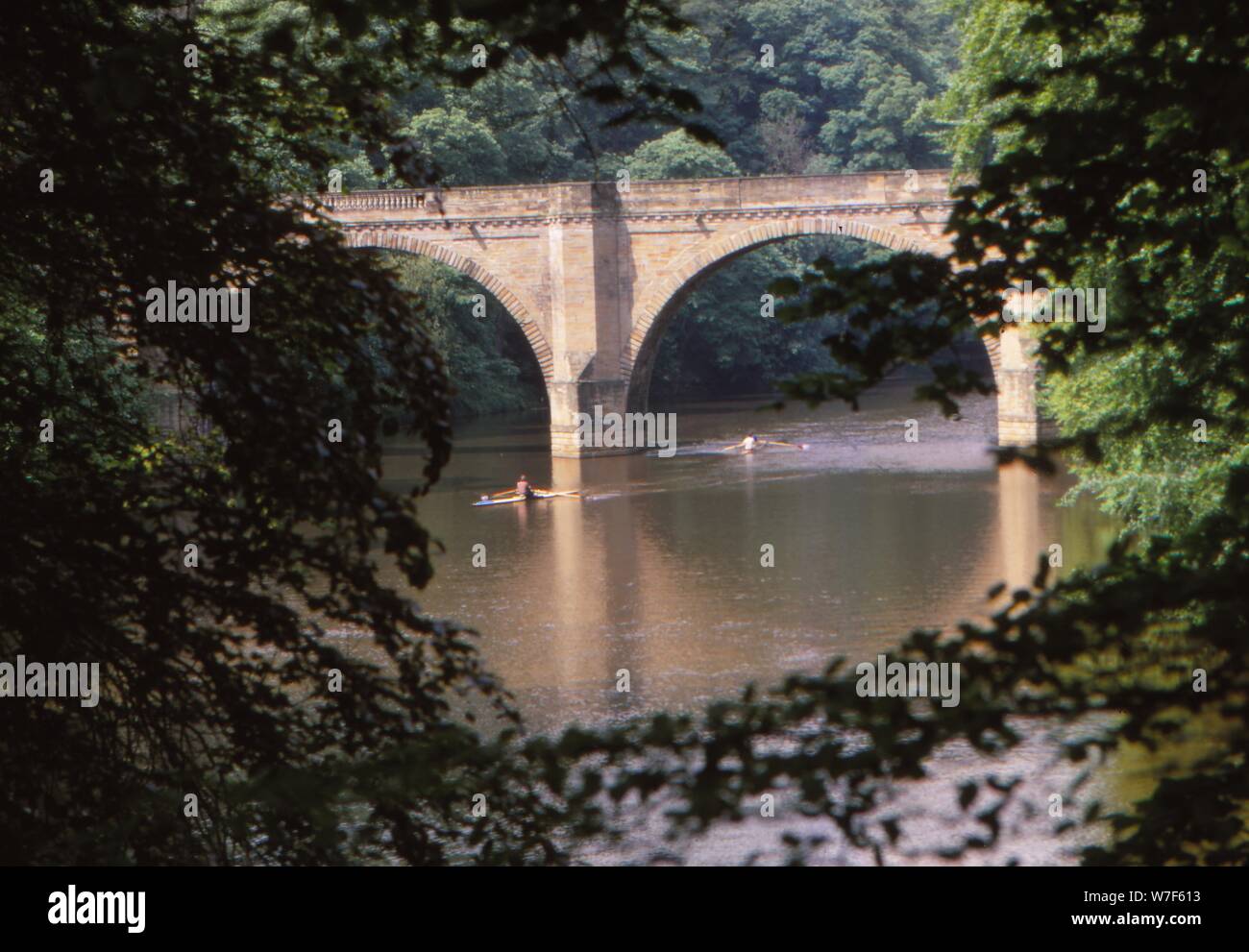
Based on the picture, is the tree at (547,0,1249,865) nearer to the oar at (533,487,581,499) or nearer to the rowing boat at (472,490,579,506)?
the rowing boat at (472,490,579,506)

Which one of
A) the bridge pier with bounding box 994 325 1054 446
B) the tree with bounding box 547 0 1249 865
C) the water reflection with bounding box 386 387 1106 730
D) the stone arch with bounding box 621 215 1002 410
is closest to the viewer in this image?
the tree with bounding box 547 0 1249 865

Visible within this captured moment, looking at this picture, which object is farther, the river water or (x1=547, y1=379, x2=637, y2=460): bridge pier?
(x1=547, y1=379, x2=637, y2=460): bridge pier

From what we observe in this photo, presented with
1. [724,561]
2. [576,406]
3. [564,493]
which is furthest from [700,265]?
[724,561]

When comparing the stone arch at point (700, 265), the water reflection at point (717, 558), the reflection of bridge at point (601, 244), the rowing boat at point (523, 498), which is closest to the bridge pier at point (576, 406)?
the reflection of bridge at point (601, 244)

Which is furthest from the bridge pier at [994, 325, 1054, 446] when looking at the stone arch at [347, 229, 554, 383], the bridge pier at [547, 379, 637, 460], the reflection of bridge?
the stone arch at [347, 229, 554, 383]

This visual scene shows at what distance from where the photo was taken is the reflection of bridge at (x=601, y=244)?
3422 cm

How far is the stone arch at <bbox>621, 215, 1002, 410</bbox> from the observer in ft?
112

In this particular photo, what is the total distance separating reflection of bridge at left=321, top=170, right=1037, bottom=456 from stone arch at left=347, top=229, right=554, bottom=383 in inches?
1.1

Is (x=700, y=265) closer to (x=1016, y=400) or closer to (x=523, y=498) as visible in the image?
(x=1016, y=400)

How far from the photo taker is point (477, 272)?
3616 cm

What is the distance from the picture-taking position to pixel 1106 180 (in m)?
4.16

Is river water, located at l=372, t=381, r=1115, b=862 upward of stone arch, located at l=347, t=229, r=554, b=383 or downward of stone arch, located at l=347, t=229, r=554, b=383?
downward

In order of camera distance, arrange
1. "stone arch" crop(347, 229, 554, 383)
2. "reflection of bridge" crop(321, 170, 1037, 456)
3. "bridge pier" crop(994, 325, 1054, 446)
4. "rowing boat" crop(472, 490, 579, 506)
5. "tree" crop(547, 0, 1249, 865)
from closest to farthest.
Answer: "tree" crop(547, 0, 1249, 865), "rowing boat" crop(472, 490, 579, 506), "bridge pier" crop(994, 325, 1054, 446), "reflection of bridge" crop(321, 170, 1037, 456), "stone arch" crop(347, 229, 554, 383)

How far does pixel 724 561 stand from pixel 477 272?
15797 millimetres
